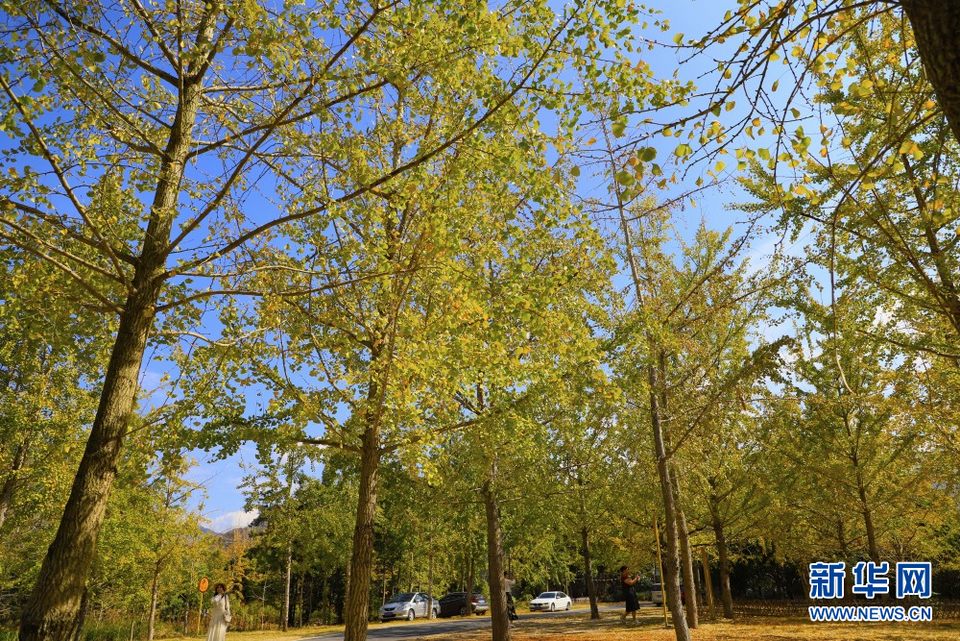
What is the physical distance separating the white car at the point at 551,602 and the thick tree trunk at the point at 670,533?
24696mm

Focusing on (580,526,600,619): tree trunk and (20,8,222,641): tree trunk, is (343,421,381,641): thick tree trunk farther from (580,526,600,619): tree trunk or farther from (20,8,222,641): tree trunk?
(580,526,600,619): tree trunk

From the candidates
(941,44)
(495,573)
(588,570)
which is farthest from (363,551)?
(588,570)

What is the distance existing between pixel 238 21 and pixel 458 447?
11.1 meters

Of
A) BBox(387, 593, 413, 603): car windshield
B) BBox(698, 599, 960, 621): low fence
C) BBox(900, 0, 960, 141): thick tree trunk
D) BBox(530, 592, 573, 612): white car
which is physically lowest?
BBox(530, 592, 573, 612): white car

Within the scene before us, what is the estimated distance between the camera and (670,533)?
30.1 ft

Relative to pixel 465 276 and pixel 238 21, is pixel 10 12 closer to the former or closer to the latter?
pixel 238 21

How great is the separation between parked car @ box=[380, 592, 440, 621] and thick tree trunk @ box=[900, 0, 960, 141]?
101 ft

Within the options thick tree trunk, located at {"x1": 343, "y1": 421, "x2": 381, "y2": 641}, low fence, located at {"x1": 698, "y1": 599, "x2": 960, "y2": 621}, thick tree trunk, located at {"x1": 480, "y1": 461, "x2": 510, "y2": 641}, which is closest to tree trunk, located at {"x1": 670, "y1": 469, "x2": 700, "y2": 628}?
thick tree trunk, located at {"x1": 480, "y1": 461, "x2": 510, "y2": 641}

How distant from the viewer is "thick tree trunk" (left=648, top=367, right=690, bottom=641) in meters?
8.43

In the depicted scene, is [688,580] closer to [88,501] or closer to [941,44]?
[88,501]

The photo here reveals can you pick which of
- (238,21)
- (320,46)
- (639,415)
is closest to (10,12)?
(238,21)

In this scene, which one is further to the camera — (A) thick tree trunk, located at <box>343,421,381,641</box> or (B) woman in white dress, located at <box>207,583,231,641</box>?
(B) woman in white dress, located at <box>207,583,231,641</box>

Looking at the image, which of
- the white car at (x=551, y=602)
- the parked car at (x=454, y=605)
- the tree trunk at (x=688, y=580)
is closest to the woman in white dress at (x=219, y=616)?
the tree trunk at (x=688, y=580)

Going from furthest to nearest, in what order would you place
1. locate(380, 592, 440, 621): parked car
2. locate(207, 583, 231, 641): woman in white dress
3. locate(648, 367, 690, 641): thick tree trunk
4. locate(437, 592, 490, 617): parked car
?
1. locate(437, 592, 490, 617): parked car
2. locate(380, 592, 440, 621): parked car
3. locate(207, 583, 231, 641): woman in white dress
4. locate(648, 367, 690, 641): thick tree trunk
